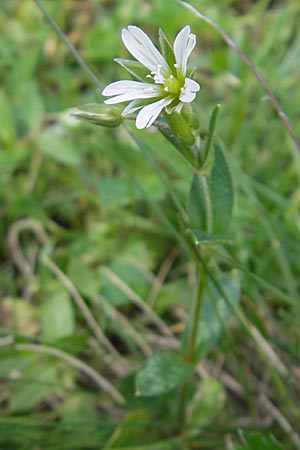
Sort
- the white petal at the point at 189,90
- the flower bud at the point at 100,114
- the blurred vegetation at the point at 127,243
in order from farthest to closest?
the blurred vegetation at the point at 127,243
the flower bud at the point at 100,114
the white petal at the point at 189,90

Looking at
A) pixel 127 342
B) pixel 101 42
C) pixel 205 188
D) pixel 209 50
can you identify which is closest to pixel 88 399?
pixel 127 342

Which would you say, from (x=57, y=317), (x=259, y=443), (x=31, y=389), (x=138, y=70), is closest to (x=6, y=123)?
(x=57, y=317)

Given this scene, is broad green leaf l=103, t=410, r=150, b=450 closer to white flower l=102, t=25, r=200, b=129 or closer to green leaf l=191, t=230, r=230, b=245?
green leaf l=191, t=230, r=230, b=245

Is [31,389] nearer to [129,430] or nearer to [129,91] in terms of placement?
[129,430]

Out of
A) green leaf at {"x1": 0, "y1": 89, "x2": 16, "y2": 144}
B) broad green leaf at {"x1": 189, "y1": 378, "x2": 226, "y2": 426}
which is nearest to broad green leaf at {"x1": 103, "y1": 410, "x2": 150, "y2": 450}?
broad green leaf at {"x1": 189, "y1": 378, "x2": 226, "y2": 426}

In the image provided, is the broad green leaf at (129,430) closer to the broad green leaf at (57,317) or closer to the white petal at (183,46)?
the broad green leaf at (57,317)

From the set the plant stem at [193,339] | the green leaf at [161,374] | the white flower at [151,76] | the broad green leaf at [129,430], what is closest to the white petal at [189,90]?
the white flower at [151,76]
